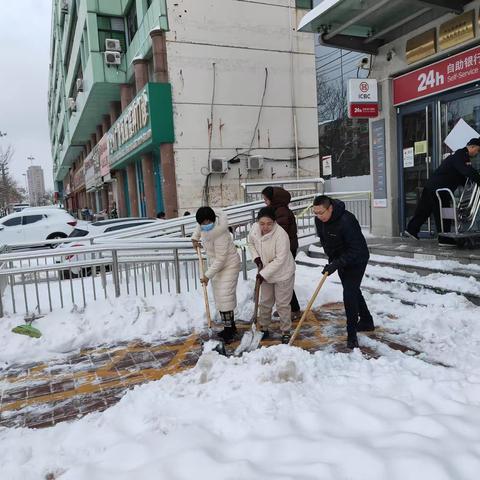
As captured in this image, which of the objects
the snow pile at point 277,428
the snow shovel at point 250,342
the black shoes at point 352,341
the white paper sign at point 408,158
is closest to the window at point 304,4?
the white paper sign at point 408,158

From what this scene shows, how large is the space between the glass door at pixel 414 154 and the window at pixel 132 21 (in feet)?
49.1

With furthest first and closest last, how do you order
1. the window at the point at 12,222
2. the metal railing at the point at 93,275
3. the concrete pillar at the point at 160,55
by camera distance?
1. the window at the point at 12,222
2. the concrete pillar at the point at 160,55
3. the metal railing at the point at 93,275

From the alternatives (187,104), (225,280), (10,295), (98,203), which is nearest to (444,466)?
(225,280)

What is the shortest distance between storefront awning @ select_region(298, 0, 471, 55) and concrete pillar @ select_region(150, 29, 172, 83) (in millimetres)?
8309

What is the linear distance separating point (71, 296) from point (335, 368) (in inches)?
168

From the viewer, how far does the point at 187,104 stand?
15.9 metres

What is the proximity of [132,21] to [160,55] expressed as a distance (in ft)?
20.7

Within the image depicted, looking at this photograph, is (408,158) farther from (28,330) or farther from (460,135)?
(28,330)

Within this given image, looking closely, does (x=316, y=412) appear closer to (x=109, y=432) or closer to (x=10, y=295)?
(x=109, y=432)

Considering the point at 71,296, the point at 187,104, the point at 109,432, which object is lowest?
the point at 109,432

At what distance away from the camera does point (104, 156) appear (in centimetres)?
2636

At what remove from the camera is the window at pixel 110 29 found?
68.3 ft

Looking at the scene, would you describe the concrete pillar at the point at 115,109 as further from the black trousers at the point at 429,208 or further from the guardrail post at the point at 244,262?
the black trousers at the point at 429,208

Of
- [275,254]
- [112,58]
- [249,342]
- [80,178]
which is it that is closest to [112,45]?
[112,58]
